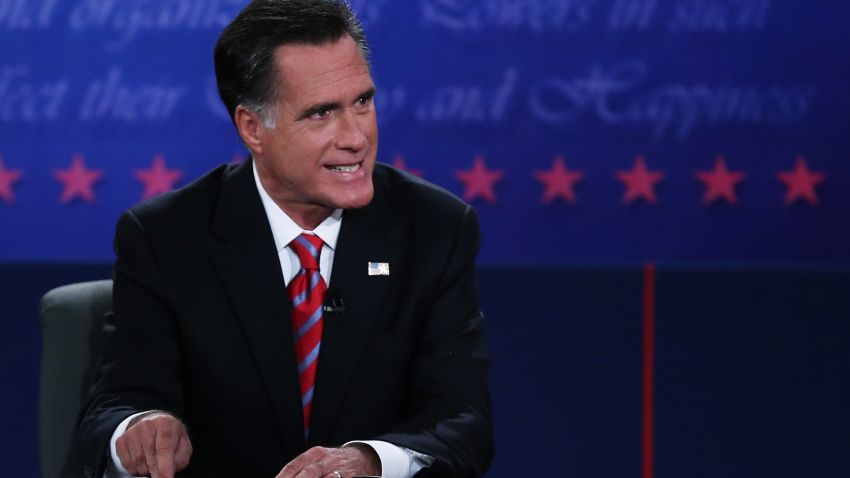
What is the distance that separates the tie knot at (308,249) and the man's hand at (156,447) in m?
0.31

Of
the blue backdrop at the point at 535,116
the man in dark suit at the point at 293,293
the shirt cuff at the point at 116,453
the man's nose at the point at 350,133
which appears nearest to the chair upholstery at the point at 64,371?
the man in dark suit at the point at 293,293

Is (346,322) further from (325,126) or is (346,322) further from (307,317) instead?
(325,126)

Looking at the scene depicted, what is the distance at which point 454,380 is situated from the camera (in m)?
1.50

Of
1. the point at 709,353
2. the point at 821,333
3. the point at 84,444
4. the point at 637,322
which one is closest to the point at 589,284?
the point at 637,322

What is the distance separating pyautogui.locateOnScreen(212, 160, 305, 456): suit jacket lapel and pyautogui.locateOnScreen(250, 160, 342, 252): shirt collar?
2 centimetres

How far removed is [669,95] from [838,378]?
1172mm

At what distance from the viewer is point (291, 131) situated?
4.92 ft

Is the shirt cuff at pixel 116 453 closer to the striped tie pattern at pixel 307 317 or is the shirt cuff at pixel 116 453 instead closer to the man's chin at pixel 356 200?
the striped tie pattern at pixel 307 317

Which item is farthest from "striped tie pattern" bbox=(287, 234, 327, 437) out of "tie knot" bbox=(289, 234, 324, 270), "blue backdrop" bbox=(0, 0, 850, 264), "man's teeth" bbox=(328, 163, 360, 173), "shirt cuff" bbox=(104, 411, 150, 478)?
"blue backdrop" bbox=(0, 0, 850, 264)

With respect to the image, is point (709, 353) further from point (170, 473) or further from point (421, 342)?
point (170, 473)

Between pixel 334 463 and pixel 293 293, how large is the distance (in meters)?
0.35

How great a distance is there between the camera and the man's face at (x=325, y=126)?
57.7 inches

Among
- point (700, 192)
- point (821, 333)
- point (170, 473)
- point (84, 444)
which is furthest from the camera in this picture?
point (700, 192)

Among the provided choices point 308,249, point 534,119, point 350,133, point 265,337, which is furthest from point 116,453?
point 534,119
